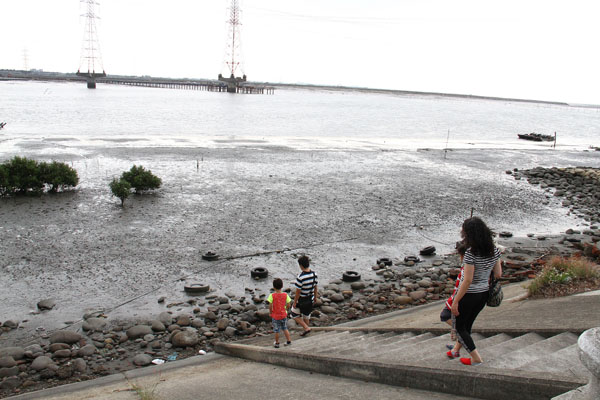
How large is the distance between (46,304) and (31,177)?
11.7 meters

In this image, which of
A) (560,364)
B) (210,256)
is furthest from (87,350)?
(560,364)

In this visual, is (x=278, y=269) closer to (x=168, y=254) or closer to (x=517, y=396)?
(x=168, y=254)

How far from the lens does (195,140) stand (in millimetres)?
42906

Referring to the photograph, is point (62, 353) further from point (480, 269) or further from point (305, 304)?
point (480, 269)

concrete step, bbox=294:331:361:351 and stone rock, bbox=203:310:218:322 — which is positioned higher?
concrete step, bbox=294:331:361:351

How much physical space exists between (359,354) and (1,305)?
832cm

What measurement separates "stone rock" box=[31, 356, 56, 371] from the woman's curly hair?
699 cm

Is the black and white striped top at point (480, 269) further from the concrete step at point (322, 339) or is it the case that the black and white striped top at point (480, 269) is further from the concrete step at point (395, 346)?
the concrete step at point (322, 339)

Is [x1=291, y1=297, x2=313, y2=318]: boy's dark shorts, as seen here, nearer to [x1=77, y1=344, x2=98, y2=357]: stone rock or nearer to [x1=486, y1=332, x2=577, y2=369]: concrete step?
[x1=486, y1=332, x2=577, y2=369]: concrete step

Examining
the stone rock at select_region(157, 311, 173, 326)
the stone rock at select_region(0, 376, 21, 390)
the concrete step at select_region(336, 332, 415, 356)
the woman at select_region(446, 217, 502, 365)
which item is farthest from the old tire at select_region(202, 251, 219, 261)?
the woman at select_region(446, 217, 502, 365)

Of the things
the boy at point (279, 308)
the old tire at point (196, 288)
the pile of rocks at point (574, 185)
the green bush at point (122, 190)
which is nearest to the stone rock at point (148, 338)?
the old tire at point (196, 288)

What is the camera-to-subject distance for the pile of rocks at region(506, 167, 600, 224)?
20.8 meters

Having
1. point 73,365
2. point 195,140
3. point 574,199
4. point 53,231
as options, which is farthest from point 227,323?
point 195,140

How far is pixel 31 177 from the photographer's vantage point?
63.8 ft
